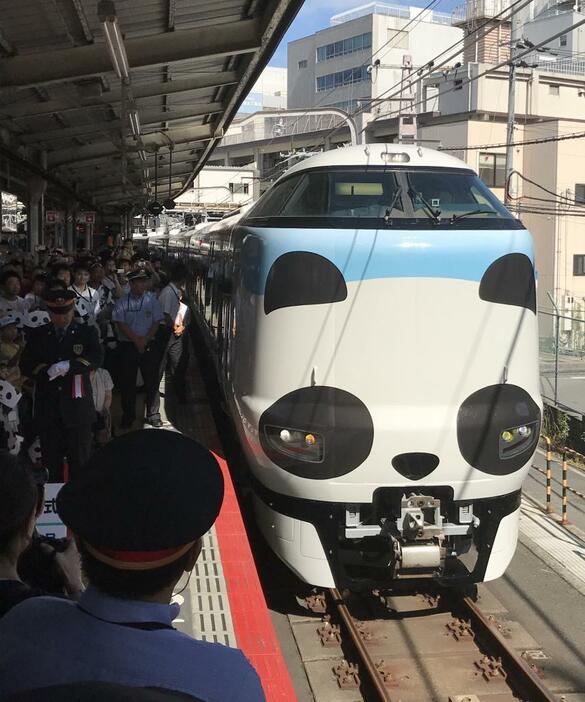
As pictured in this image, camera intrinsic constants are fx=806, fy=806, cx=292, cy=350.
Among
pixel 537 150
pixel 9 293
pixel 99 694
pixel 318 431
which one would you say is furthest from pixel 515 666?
pixel 537 150

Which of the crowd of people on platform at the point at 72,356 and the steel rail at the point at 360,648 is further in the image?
the crowd of people on platform at the point at 72,356

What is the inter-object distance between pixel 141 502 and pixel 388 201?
14.4 ft

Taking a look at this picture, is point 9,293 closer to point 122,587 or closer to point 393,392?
point 393,392

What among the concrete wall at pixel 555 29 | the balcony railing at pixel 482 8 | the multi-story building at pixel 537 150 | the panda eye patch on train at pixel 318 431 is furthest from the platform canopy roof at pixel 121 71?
the balcony railing at pixel 482 8

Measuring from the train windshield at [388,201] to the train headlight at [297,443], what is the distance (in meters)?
1.36

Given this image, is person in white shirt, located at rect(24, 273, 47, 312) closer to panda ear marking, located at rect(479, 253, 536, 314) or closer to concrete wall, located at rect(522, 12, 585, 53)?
panda ear marking, located at rect(479, 253, 536, 314)

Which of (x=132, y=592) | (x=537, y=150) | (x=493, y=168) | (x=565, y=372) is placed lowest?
(x=565, y=372)

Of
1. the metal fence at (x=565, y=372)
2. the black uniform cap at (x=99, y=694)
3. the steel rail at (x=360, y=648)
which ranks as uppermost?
the black uniform cap at (x=99, y=694)

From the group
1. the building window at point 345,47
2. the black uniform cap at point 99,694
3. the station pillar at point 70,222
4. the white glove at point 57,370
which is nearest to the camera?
the black uniform cap at point 99,694

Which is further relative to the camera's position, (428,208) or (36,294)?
(36,294)

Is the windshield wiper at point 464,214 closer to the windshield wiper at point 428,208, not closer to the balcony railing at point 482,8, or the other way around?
the windshield wiper at point 428,208

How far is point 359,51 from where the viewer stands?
54.8m

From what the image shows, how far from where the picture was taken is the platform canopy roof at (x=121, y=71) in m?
7.83

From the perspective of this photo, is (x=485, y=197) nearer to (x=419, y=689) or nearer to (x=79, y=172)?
(x=419, y=689)
